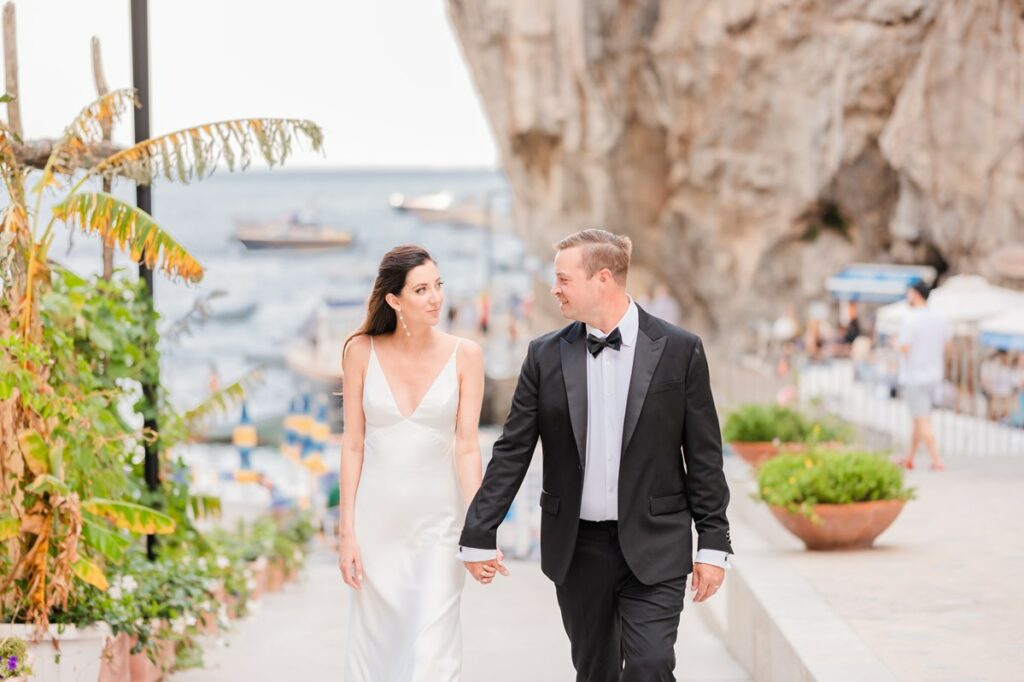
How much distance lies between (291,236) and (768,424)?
11830 cm

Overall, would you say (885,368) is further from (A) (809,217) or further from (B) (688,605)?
(A) (809,217)

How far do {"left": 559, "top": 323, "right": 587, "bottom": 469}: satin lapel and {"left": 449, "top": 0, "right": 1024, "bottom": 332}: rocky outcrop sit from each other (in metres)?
23.3

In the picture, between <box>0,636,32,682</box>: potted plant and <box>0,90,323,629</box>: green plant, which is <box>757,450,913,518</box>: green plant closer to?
<box>0,90,323,629</box>: green plant

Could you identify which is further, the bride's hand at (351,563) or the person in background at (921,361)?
the person in background at (921,361)

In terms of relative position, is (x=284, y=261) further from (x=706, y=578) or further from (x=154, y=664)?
(x=706, y=578)

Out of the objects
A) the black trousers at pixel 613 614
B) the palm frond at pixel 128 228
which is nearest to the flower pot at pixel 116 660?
the palm frond at pixel 128 228

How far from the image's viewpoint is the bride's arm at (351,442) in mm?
4863

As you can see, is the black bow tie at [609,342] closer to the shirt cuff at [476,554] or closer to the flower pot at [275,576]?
the shirt cuff at [476,554]

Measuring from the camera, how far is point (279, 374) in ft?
265

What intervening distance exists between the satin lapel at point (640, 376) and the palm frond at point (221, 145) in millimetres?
2373

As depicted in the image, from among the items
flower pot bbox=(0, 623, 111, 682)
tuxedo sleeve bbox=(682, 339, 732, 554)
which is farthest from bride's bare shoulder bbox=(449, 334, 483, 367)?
flower pot bbox=(0, 623, 111, 682)

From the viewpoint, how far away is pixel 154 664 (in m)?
6.38

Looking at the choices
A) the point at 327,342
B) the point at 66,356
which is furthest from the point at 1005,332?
the point at 327,342

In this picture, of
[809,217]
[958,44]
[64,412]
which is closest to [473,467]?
[64,412]
